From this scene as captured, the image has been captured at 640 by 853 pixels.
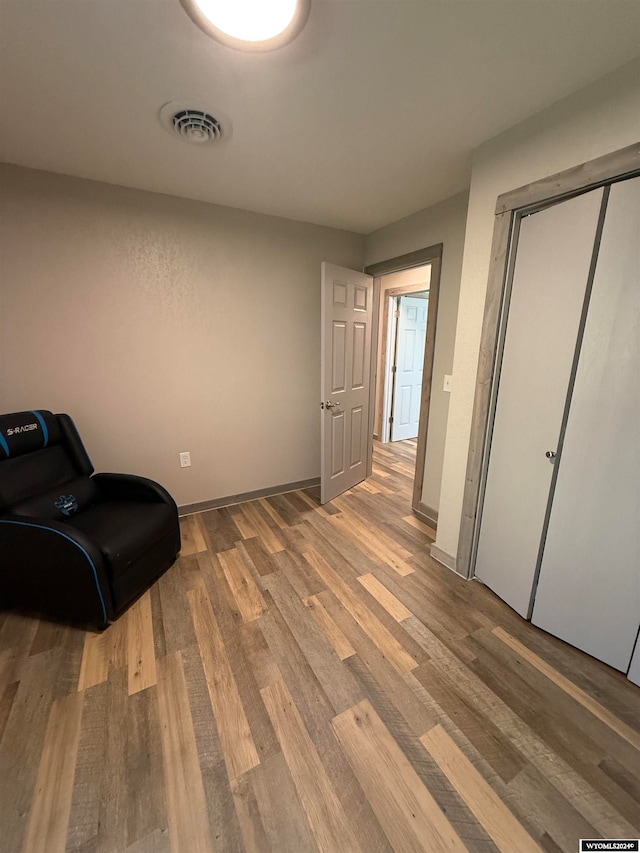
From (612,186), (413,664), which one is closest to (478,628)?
(413,664)

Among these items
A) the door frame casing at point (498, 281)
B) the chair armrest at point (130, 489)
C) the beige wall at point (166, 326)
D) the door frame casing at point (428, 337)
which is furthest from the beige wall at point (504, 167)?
the chair armrest at point (130, 489)

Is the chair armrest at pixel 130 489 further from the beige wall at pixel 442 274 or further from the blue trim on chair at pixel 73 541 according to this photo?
the beige wall at pixel 442 274

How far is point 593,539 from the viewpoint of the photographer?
4.78ft

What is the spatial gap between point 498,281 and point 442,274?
806 millimetres

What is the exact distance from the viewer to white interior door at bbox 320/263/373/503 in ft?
8.90

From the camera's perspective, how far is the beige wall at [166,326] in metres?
2.06

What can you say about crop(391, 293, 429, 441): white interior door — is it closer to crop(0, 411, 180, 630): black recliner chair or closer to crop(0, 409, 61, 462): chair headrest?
crop(0, 411, 180, 630): black recliner chair

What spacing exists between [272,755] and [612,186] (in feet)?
8.13

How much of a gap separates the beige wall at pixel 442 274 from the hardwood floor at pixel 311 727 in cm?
94

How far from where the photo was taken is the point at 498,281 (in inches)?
65.3

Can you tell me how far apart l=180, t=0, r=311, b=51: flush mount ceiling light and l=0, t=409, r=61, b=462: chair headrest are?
2015 mm

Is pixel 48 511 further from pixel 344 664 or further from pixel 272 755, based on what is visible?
pixel 344 664

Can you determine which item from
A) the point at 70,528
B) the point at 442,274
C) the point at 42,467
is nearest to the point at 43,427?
the point at 42,467

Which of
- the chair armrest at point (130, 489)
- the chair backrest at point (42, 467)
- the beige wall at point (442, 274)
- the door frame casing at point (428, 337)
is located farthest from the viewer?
the door frame casing at point (428, 337)
